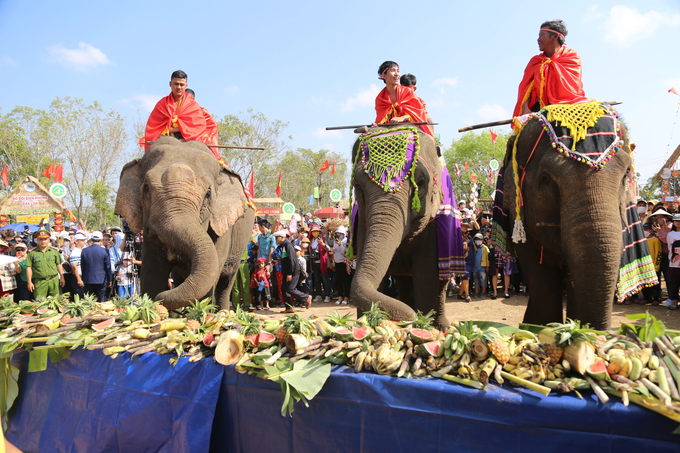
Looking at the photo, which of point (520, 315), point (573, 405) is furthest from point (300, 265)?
point (573, 405)

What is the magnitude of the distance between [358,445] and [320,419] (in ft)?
0.75

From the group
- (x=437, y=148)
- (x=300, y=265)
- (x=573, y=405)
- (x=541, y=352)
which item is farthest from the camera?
(x=300, y=265)

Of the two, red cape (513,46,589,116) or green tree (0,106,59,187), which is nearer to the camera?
red cape (513,46,589,116)

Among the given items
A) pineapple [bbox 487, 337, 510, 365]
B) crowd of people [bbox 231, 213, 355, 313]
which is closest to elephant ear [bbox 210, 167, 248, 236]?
crowd of people [bbox 231, 213, 355, 313]

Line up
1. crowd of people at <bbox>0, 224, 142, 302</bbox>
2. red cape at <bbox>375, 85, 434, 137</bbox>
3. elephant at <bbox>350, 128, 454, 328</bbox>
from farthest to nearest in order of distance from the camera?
crowd of people at <bbox>0, 224, 142, 302</bbox>, red cape at <bbox>375, 85, 434, 137</bbox>, elephant at <bbox>350, 128, 454, 328</bbox>

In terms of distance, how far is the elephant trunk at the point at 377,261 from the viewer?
3.24 metres

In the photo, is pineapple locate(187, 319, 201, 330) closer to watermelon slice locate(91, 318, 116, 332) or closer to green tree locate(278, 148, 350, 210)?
watermelon slice locate(91, 318, 116, 332)

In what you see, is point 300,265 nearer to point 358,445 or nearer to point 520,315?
A: point 520,315

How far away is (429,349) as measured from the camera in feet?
7.48

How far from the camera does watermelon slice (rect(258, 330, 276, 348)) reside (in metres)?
2.64

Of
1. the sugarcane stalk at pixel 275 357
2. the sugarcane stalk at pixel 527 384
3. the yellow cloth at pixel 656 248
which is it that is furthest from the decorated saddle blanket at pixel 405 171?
the yellow cloth at pixel 656 248

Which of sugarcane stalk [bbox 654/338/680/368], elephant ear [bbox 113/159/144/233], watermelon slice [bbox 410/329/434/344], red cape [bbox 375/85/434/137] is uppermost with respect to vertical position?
red cape [bbox 375/85/434/137]

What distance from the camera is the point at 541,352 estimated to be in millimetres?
2143

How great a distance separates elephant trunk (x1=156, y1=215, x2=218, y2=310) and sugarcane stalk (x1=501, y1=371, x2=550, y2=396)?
10.3ft
